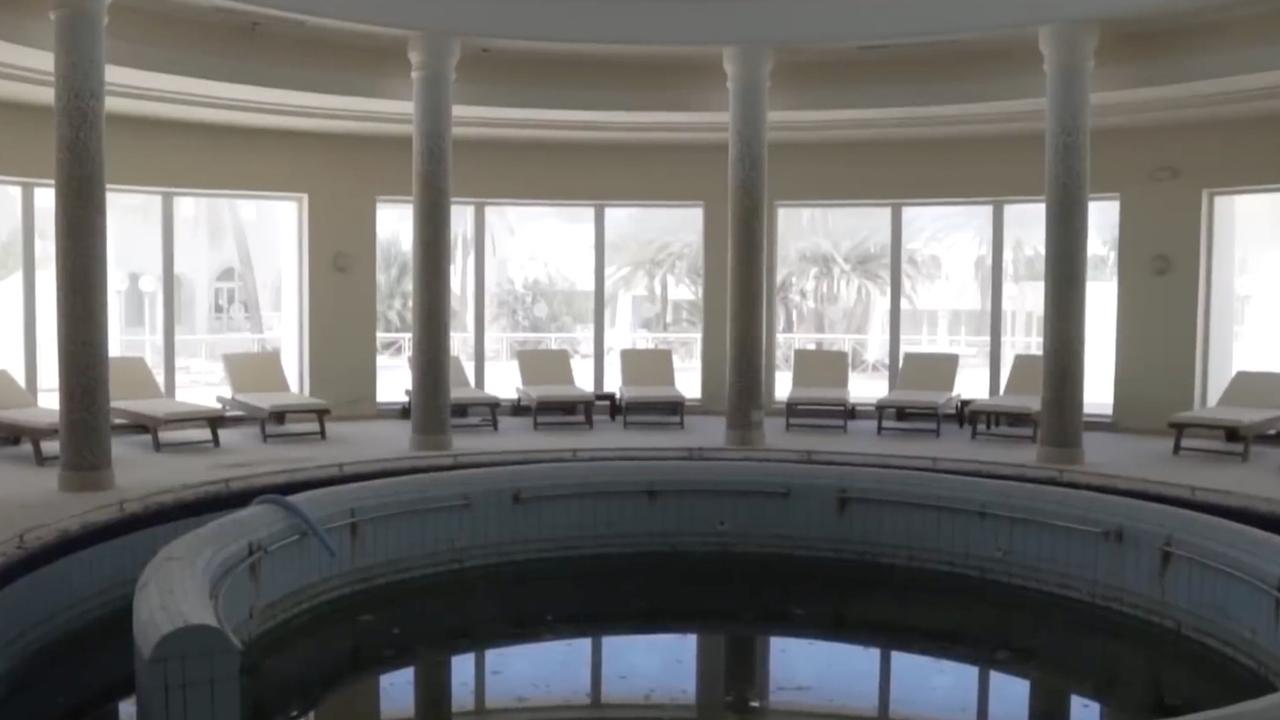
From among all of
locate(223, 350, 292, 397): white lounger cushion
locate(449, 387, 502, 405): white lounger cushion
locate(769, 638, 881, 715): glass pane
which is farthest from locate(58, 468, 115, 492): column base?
locate(769, 638, 881, 715): glass pane

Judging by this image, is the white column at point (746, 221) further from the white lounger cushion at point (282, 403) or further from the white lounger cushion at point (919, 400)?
the white lounger cushion at point (282, 403)

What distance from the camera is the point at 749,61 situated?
37.7 feet

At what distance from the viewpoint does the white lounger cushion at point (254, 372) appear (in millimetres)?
12408

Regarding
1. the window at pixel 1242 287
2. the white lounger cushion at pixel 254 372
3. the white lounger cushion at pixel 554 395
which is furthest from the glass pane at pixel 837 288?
the white lounger cushion at pixel 254 372

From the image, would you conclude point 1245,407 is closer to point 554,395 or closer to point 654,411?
point 654,411

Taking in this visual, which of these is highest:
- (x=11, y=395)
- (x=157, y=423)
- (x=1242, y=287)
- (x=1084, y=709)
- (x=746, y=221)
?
(x=746, y=221)

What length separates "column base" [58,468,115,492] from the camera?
351 inches

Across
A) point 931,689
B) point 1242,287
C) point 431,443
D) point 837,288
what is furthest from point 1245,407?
point 431,443

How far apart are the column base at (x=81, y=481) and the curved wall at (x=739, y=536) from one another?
2.18m

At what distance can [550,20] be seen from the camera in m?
11.1

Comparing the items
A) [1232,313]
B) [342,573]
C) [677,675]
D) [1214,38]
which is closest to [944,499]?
[677,675]

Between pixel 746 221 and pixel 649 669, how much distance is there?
565 cm

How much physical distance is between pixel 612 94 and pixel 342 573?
6.46 m

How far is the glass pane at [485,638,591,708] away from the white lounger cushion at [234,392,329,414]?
5.22m
